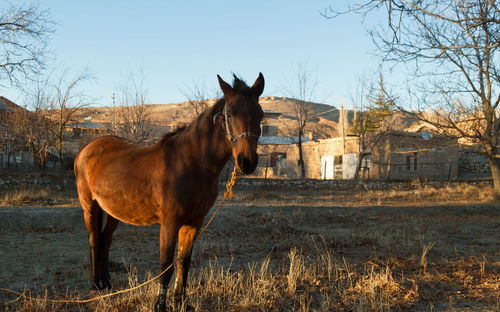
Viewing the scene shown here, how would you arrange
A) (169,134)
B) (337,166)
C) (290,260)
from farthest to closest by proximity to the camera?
(337,166), (290,260), (169,134)

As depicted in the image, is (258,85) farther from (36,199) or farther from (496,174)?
(496,174)

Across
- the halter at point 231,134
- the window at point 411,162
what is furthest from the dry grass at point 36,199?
the window at point 411,162

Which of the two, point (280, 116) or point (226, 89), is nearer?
point (226, 89)

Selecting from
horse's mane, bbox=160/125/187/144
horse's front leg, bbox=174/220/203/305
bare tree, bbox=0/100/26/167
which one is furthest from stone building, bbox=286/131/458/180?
horse's front leg, bbox=174/220/203/305

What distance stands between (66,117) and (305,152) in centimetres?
2286

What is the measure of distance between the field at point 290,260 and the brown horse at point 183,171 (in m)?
0.92

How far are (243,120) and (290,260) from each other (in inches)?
181

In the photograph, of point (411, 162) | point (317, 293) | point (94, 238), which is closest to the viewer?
point (317, 293)

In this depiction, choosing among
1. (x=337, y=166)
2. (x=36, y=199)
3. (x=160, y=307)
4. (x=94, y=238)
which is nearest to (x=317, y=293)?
(x=160, y=307)

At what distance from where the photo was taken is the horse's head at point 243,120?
3.04 metres

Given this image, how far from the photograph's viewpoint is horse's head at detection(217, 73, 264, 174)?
3039mm

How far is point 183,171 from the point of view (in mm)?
3557

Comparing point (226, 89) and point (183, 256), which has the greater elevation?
point (226, 89)

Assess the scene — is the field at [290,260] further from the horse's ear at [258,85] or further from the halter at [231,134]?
the horse's ear at [258,85]
